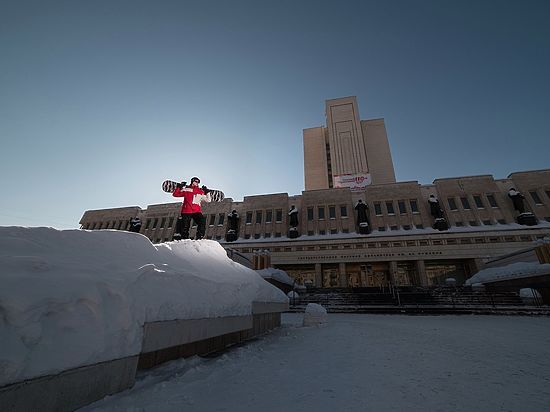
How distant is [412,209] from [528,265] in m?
14.0

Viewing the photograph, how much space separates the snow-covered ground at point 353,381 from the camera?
77.0 inches

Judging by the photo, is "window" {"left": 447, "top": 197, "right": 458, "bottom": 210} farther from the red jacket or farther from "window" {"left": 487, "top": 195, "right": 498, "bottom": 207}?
the red jacket

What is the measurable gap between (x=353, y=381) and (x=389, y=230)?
26623 millimetres

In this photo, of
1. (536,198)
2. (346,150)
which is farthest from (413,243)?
(346,150)

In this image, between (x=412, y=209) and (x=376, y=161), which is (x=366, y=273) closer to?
(x=412, y=209)

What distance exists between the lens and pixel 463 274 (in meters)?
25.0

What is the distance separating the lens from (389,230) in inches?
1048


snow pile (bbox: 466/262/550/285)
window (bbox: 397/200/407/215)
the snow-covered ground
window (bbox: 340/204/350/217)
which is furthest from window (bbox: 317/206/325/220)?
the snow-covered ground

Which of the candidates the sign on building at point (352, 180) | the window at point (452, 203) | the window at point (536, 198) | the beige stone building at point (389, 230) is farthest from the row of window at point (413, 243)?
the sign on building at point (352, 180)

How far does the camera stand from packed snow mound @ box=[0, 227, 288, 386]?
129 cm

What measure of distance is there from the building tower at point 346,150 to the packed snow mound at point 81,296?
36865mm

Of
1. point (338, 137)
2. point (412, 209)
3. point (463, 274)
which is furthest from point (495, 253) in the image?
point (338, 137)

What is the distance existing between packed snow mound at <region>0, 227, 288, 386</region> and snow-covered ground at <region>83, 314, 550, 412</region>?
1.75 feet

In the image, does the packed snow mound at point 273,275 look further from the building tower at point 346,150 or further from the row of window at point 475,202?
the building tower at point 346,150
